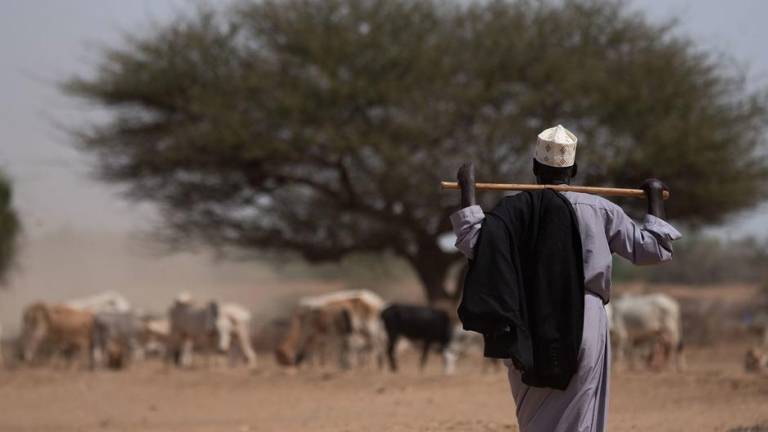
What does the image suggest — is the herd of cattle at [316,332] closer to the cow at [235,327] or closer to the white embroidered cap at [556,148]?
the cow at [235,327]

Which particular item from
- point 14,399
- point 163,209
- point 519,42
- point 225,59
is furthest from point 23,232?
point 14,399

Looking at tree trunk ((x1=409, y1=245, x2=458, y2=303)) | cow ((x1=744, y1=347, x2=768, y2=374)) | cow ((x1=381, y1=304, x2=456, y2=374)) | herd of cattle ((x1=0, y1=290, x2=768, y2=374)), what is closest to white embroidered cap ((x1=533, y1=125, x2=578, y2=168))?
cow ((x1=744, y1=347, x2=768, y2=374))

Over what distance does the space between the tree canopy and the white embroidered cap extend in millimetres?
29829

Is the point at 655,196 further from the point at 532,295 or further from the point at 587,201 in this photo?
the point at 532,295

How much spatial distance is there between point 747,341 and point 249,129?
1174cm

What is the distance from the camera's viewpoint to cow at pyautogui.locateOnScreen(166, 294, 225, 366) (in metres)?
21.3

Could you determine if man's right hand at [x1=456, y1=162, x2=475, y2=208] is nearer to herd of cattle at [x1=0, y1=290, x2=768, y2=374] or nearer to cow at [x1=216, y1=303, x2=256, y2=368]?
herd of cattle at [x1=0, y1=290, x2=768, y2=374]

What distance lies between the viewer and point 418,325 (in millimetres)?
19922

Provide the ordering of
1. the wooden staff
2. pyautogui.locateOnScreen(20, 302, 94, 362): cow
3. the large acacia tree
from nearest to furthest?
the wooden staff < pyautogui.locateOnScreen(20, 302, 94, 362): cow < the large acacia tree

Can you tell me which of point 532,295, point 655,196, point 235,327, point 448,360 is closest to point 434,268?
point 235,327

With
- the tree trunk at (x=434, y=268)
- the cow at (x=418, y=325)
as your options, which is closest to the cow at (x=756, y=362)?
the cow at (x=418, y=325)

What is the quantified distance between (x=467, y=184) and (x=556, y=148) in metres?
0.41

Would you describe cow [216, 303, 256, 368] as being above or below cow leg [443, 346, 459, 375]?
above

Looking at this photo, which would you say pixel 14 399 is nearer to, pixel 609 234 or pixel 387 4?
pixel 609 234
